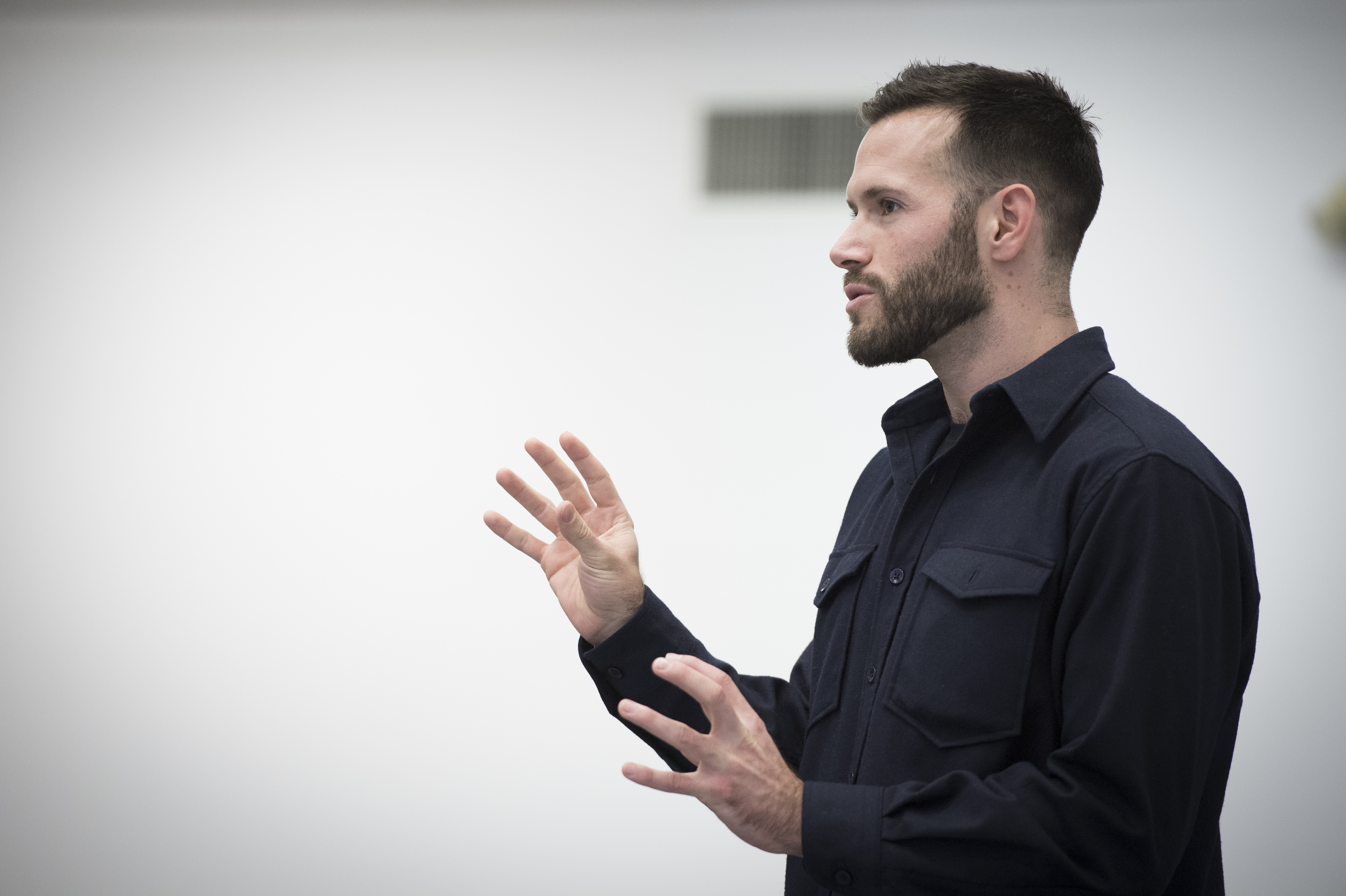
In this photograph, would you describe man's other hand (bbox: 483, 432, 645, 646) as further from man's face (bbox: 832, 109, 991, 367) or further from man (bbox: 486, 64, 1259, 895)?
man's face (bbox: 832, 109, 991, 367)

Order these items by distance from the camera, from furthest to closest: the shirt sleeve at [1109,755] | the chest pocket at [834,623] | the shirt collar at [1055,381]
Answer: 1. the chest pocket at [834,623]
2. the shirt collar at [1055,381]
3. the shirt sleeve at [1109,755]

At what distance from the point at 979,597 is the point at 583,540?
47cm

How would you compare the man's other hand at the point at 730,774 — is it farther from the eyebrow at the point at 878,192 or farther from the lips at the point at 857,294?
the eyebrow at the point at 878,192

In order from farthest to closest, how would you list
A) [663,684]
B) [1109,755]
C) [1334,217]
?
[1334,217] → [663,684] → [1109,755]

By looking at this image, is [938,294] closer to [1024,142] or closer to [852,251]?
[852,251]

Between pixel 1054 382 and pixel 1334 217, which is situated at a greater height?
pixel 1334 217

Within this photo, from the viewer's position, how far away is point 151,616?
3090mm

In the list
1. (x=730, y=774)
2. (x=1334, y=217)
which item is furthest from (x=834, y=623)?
(x=1334, y=217)

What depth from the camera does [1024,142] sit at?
1.28 meters

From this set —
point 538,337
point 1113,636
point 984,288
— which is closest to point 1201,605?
point 1113,636

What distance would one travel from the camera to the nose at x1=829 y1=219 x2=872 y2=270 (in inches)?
50.8

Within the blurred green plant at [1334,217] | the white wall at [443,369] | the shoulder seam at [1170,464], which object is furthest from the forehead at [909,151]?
the blurred green plant at [1334,217]

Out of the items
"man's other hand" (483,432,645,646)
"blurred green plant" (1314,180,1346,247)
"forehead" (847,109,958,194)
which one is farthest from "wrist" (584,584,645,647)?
"blurred green plant" (1314,180,1346,247)

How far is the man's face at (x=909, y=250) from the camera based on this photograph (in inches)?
49.0
